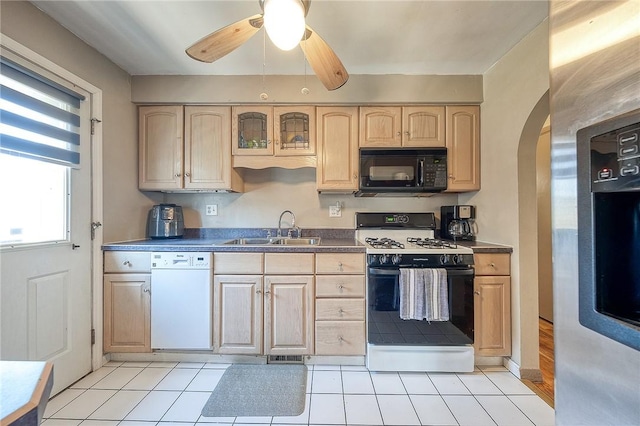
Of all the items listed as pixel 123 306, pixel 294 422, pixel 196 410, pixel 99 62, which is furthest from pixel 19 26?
pixel 294 422

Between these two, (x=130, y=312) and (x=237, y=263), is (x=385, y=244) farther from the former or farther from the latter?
(x=130, y=312)

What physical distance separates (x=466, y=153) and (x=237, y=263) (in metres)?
2.15

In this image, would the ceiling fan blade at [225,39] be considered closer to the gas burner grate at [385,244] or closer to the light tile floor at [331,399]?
the gas burner grate at [385,244]

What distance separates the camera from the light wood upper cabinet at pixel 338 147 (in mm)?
2402

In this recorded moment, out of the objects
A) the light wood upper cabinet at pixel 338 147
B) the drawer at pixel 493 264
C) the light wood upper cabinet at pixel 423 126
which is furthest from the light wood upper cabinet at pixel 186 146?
the drawer at pixel 493 264

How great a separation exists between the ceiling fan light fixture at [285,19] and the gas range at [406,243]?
144 cm

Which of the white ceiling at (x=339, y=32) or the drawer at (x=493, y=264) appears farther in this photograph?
the drawer at (x=493, y=264)

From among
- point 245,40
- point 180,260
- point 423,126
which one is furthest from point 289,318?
point 423,126

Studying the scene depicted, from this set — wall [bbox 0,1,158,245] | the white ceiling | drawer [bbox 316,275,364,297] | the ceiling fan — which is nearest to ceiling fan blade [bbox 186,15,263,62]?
the ceiling fan

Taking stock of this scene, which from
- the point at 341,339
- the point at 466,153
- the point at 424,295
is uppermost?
the point at 466,153

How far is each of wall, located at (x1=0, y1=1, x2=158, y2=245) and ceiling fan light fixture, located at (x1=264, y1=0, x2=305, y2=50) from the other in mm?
1510

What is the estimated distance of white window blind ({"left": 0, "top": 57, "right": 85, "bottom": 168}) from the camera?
1.46 meters

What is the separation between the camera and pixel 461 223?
2467mm

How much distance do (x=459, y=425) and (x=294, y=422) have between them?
91 cm
